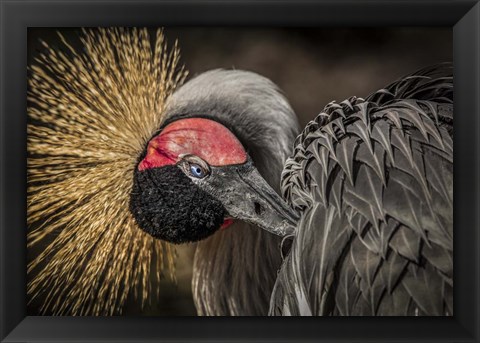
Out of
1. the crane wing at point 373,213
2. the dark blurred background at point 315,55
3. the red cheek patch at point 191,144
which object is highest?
the dark blurred background at point 315,55

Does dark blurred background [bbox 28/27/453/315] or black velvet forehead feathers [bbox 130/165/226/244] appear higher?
dark blurred background [bbox 28/27/453/315]

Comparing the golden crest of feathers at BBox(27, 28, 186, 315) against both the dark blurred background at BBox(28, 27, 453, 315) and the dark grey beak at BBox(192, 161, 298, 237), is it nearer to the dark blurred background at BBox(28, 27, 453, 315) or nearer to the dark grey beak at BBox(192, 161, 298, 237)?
the dark blurred background at BBox(28, 27, 453, 315)

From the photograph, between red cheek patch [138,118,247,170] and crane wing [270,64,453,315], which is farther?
red cheek patch [138,118,247,170]

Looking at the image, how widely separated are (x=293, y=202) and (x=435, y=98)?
20.8 inches

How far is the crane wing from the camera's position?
1531mm

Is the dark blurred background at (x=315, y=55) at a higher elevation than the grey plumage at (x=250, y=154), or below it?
higher

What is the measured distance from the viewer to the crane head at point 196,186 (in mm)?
1673

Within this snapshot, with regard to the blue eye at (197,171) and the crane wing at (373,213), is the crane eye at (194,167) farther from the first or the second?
the crane wing at (373,213)

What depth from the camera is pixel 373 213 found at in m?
1.54

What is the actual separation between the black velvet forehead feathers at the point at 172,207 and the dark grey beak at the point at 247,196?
3 centimetres

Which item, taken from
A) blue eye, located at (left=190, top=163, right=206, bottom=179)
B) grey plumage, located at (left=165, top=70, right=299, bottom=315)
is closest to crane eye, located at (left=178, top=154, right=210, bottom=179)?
blue eye, located at (left=190, top=163, right=206, bottom=179)
